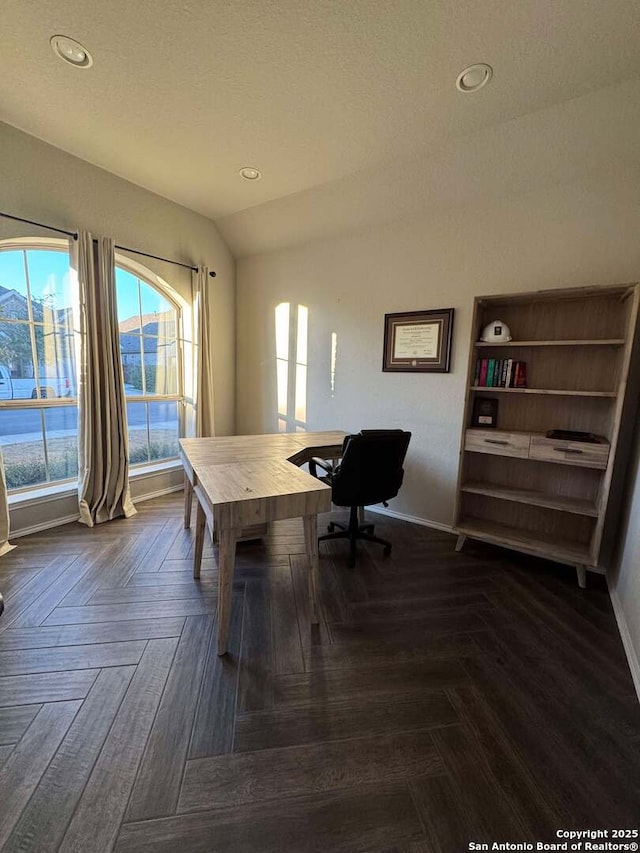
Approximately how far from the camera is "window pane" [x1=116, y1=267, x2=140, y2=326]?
327 cm

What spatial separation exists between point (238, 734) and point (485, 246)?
3385 mm

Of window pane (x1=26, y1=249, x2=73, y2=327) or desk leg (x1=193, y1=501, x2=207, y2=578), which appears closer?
desk leg (x1=193, y1=501, x2=207, y2=578)

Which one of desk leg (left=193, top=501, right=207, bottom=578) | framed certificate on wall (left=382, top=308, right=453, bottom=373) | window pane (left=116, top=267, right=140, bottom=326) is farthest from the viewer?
window pane (left=116, top=267, right=140, bottom=326)

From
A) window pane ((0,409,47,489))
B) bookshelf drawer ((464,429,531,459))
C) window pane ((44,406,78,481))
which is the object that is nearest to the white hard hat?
bookshelf drawer ((464,429,531,459))

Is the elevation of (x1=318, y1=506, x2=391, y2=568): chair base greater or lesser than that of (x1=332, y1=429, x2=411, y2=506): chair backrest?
lesser

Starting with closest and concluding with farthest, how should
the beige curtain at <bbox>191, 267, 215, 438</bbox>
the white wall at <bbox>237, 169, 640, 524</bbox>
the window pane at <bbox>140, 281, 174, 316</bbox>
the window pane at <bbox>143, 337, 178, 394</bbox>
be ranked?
the white wall at <bbox>237, 169, 640, 524</bbox> < the window pane at <bbox>140, 281, 174, 316</bbox> < the window pane at <bbox>143, 337, 178, 394</bbox> < the beige curtain at <bbox>191, 267, 215, 438</bbox>

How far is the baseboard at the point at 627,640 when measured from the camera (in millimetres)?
1559

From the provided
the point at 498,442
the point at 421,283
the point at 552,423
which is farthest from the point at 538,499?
the point at 421,283

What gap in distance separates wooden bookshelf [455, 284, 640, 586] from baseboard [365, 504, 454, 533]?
0.27 m

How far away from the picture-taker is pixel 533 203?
2.47 meters

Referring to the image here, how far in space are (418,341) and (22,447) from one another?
11.5 ft

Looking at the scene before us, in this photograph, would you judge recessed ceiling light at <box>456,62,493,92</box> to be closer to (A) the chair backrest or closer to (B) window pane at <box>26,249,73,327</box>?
(A) the chair backrest

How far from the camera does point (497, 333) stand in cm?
251

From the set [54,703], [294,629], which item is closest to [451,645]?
[294,629]
